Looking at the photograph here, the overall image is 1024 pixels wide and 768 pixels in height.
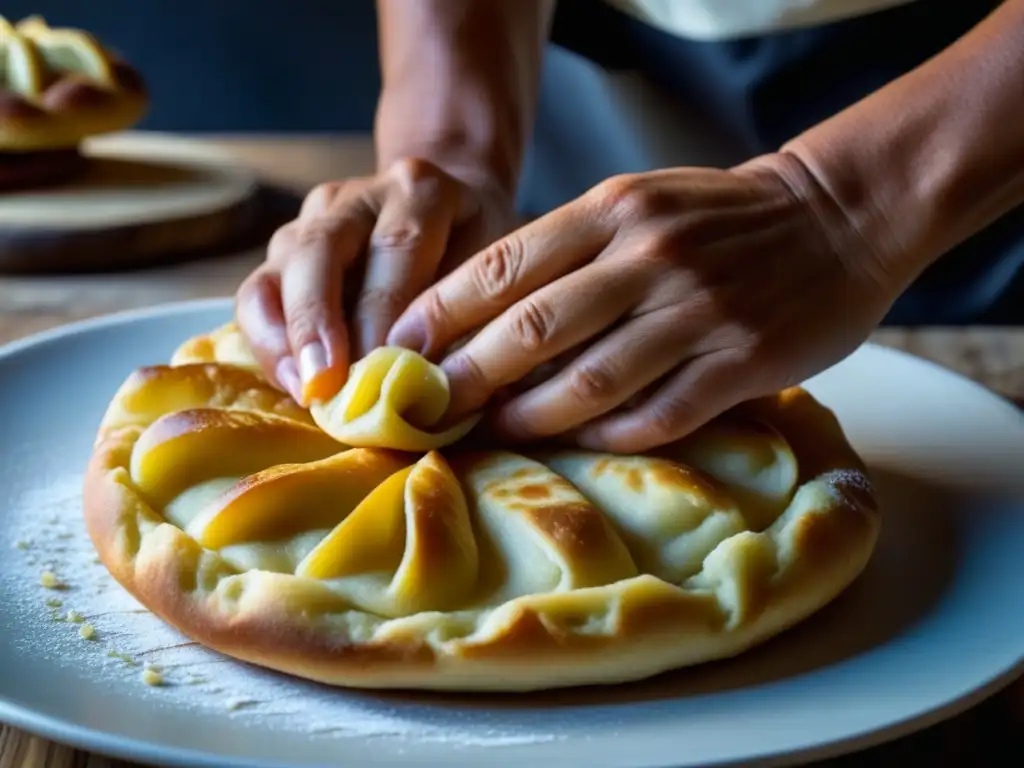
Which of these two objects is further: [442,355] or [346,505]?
[442,355]

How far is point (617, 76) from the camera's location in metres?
2.28

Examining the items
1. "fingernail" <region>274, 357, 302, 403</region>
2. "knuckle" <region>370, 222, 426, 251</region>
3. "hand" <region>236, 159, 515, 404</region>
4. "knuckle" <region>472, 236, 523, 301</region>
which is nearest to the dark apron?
"hand" <region>236, 159, 515, 404</region>

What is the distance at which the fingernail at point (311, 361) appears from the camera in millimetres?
1194

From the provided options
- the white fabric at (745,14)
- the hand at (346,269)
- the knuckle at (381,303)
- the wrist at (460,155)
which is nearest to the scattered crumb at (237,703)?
the hand at (346,269)

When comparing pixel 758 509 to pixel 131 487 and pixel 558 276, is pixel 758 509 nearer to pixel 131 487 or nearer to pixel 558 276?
pixel 558 276

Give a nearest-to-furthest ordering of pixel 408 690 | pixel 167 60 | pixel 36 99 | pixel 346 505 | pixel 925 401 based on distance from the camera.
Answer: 1. pixel 408 690
2. pixel 346 505
3. pixel 925 401
4. pixel 36 99
5. pixel 167 60

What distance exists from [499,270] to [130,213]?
4.68 feet

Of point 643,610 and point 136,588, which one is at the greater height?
point 643,610

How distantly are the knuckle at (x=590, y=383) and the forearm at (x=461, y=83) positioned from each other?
61 centimetres

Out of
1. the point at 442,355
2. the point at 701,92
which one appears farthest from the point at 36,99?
the point at 442,355

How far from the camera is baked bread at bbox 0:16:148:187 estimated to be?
2547mm

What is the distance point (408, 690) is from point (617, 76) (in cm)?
154

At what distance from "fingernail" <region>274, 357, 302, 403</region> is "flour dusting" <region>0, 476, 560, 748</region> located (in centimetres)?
23

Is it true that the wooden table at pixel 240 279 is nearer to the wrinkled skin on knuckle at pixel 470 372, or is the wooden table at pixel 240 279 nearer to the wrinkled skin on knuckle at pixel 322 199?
the wrinkled skin on knuckle at pixel 470 372
